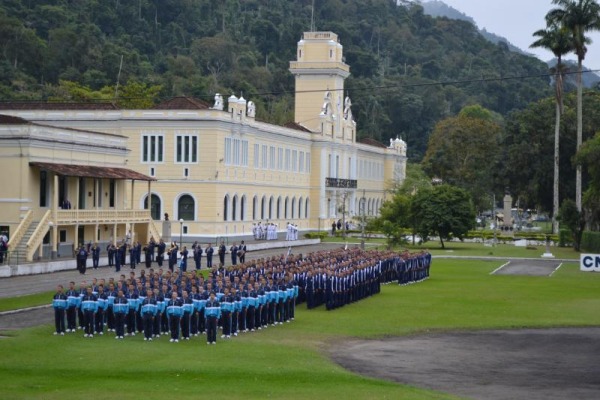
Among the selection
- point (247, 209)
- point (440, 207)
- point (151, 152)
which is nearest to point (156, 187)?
point (151, 152)

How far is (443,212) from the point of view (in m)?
75.8

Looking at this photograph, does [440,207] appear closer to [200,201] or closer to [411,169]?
[200,201]

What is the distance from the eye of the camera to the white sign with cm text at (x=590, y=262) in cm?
5534

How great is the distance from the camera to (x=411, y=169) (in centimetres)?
13050

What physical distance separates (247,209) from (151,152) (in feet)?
32.3

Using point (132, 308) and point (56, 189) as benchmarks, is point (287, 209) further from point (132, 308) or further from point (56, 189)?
point (132, 308)

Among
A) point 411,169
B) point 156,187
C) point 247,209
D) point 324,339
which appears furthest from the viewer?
point 411,169

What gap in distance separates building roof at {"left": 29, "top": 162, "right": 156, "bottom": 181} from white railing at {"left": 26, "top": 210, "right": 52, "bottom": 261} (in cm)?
220

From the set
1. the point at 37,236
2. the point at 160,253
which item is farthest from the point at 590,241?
the point at 37,236

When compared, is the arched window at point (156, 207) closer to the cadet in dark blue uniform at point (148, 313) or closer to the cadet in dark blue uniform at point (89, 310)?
the cadet in dark blue uniform at point (89, 310)

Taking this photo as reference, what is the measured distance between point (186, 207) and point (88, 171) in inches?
805

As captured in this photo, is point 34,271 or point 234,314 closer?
point 234,314

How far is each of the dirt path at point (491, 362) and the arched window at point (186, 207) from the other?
45940 millimetres

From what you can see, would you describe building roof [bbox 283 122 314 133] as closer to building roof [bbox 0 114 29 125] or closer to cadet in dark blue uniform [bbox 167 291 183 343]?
building roof [bbox 0 114 29 125]
